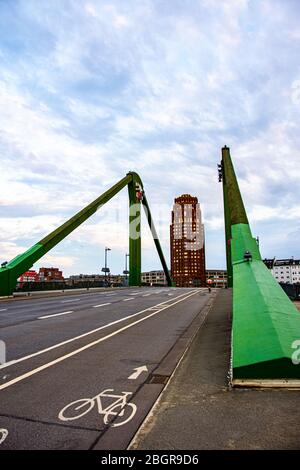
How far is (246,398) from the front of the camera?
5.07 m

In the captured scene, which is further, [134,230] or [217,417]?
[134,230]

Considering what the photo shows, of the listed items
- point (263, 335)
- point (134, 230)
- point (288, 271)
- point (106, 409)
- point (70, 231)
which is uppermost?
point (134, 230)

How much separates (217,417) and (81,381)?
8.97ft

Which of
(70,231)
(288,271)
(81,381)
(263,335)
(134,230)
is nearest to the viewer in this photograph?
(81,381)

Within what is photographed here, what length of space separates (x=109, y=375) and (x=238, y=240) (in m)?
14.6

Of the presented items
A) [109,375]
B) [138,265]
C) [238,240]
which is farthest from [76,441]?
[138,265]

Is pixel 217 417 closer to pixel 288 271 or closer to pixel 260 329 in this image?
pixel 260 329

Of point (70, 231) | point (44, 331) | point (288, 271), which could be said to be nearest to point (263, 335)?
point (44, 331)

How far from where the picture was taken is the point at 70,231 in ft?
132

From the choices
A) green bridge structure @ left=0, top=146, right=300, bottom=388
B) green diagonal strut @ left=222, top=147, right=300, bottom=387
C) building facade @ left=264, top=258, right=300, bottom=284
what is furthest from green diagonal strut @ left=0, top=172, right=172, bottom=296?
building facade @ left=264, top=258, right=300, bottom=284

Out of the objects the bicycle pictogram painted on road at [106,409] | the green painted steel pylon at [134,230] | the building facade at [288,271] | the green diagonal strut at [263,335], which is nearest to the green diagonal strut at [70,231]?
the green painted steel pylon at [134,230]

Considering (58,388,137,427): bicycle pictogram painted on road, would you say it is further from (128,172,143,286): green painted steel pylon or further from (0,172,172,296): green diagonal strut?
(128,172,143,286): green painted steel pylon

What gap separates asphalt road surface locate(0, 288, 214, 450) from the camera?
13.6 feet
